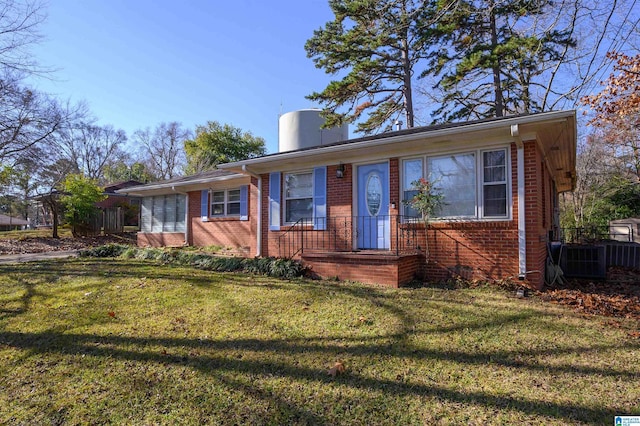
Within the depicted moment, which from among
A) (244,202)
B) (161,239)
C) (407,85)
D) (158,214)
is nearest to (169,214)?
(158,214)

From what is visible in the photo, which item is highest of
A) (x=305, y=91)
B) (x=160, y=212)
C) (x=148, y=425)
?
(x=305, y=91)

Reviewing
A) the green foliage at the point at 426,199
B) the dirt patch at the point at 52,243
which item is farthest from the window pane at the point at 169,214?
the green foliage at the point at 426,199

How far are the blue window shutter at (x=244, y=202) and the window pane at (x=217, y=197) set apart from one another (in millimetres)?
1205

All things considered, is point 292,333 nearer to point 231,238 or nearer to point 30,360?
point 30,360

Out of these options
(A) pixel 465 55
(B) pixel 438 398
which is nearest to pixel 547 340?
(B) pixel 438 398

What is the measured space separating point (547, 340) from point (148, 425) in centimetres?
394

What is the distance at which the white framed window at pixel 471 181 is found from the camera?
20.8 ft

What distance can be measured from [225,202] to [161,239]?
4.24m

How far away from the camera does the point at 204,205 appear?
515 inches

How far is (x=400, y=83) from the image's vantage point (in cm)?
1712

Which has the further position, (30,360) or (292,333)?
(292,333)

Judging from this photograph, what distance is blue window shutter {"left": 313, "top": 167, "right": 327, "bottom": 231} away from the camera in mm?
8352

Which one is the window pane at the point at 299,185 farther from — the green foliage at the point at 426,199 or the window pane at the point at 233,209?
the window pane at the point at 233,209

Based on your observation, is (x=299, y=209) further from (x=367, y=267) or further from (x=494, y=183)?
(x=494, y=183)
